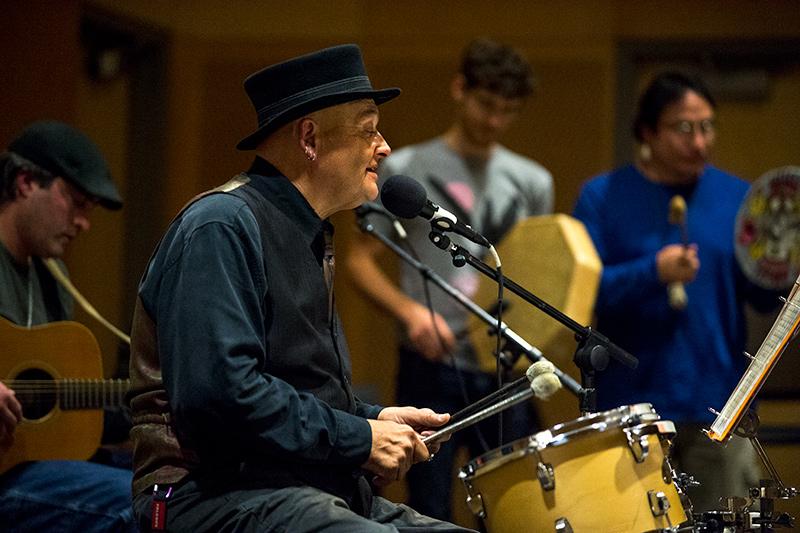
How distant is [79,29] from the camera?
233 inches

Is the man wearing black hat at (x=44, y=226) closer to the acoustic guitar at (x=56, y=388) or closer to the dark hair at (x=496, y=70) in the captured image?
the acoustic guitar at (x=56, y=388)

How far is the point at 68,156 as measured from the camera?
389cm

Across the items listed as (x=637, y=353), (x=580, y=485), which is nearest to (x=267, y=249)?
(x=580, y=485)

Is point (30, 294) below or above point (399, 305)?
above

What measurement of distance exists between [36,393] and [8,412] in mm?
265

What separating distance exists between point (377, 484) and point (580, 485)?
1.51 feet

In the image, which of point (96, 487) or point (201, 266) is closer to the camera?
point (201, 266)

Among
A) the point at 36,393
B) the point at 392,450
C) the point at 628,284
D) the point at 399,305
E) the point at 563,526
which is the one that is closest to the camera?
the point at 392,450

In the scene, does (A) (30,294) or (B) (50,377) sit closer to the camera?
(B) (50,377)

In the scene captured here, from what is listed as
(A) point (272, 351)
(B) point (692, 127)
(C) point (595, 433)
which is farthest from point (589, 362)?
(B) point (692, 127)

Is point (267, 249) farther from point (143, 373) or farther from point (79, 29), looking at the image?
point (79, 29)

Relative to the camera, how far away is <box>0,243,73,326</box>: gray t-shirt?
12.2ft

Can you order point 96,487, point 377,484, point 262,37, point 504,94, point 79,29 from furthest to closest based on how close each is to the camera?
point 262,37
point 79,29
point 504,94
point 96,487
point 377,484

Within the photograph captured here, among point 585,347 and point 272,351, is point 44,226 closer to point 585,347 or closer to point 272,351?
point 272,351
